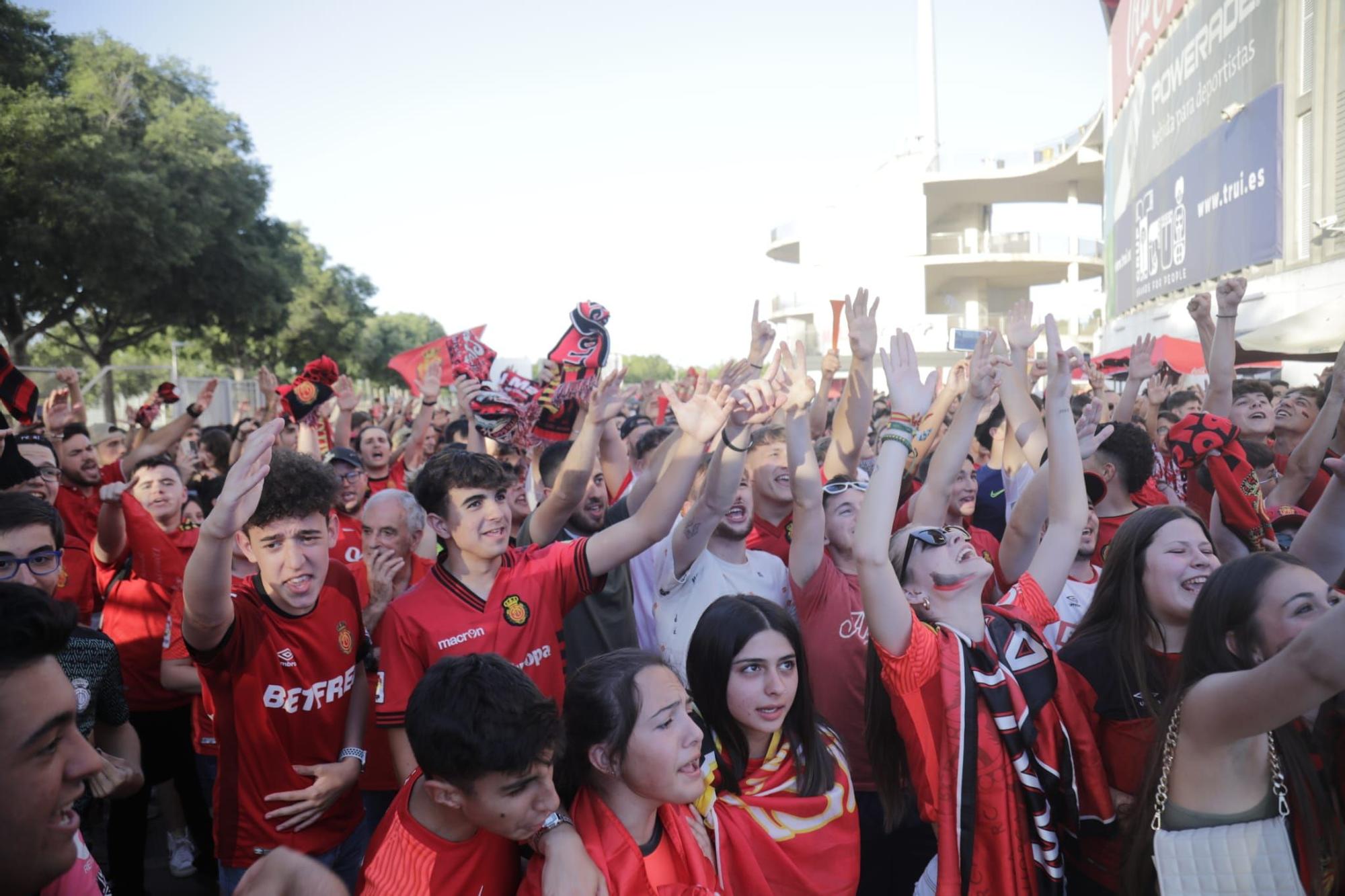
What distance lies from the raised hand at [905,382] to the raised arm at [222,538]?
6.56ft

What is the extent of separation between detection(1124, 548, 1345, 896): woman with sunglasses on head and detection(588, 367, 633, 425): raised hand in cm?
215

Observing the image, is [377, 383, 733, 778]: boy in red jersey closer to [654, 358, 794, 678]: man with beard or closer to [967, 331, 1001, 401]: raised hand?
[654, 358, 794, 678]: man with beard

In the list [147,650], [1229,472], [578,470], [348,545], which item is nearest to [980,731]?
[578,470]

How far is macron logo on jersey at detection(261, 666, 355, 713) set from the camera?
9.81 feet

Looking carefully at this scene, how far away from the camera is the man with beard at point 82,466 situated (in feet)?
17.8

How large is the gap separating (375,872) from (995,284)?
4736cm

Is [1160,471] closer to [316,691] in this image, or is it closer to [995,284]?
[316,691]

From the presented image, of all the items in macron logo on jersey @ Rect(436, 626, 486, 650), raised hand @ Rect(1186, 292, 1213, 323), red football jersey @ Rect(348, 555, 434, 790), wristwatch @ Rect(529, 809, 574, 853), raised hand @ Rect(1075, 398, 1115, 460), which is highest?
raised hand @ Rect(1186, 292, 1213, 323)

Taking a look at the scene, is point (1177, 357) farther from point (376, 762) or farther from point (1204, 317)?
point (376, 762)

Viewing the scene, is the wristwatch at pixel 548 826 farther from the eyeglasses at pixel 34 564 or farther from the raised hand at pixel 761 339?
the raised hand at pixel 761 339

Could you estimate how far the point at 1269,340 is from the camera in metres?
9.36

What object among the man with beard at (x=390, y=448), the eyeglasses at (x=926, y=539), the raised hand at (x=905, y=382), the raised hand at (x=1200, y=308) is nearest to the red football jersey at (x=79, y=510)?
the man with beard at (x=390, y=448)

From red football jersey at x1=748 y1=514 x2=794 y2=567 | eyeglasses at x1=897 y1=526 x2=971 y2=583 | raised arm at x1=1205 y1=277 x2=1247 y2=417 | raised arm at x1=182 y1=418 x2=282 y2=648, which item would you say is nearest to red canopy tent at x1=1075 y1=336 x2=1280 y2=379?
raised arm at x1=1205 y1=277 x2=1247 y2=417

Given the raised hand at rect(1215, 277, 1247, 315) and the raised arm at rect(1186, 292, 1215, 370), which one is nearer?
the raised hand at rect(1215, 277, 1247, 315)
